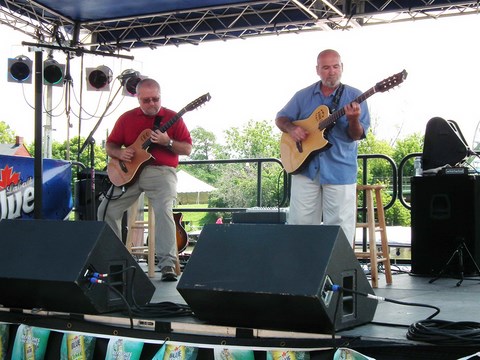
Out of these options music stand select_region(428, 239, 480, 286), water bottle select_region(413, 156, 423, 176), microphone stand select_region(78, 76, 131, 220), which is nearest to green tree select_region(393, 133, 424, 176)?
microphone stand select_region(78, 76, 131, 220)

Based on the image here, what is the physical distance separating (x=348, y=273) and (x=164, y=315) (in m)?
0.85

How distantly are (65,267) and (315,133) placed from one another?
1.81 metres

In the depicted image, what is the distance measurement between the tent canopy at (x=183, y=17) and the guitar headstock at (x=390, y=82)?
160 inches

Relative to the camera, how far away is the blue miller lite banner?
17.0 ft

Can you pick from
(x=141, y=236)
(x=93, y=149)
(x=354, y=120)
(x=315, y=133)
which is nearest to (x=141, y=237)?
(x=141, y=236)

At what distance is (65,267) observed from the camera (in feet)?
9.56

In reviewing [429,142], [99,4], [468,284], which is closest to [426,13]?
[429,142]

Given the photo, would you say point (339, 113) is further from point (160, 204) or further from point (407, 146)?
point (407, 146)

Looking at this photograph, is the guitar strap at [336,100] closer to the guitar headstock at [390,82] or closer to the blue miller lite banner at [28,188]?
the guitar headstock at [390,82]

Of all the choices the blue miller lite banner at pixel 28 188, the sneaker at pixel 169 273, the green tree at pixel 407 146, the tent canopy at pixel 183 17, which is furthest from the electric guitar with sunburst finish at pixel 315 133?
the green tree at pixel 407 146

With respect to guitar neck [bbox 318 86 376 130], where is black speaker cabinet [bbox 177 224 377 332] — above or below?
below

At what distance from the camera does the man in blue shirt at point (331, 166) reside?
396 centimetres

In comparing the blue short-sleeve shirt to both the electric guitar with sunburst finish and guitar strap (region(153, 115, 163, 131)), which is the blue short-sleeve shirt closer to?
the electric guitar with sunburst finish

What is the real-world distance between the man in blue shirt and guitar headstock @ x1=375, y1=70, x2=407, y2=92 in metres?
0.13
